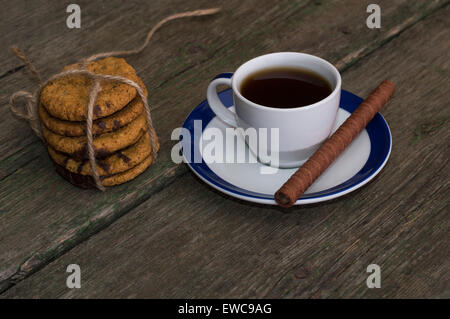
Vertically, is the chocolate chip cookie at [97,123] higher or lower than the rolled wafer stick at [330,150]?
higher

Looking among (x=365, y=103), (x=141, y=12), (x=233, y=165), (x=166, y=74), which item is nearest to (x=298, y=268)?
(x=233, y=165)

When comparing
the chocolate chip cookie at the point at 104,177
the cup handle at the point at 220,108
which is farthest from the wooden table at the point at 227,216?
the cup handle at the point at 220,108

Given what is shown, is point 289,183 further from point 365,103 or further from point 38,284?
point 38,284

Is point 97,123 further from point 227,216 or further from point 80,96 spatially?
point 227,216

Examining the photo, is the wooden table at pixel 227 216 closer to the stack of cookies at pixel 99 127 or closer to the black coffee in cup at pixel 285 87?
the stack of cookies at pixel 99 127

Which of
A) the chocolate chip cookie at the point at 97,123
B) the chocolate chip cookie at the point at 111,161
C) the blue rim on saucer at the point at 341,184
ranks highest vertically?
the chocolate chip cookie at the point at 97,123

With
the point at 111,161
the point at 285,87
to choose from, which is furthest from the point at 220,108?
the point at 111,161
